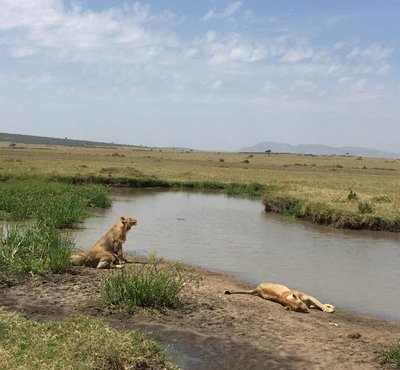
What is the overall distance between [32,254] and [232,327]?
4.53m

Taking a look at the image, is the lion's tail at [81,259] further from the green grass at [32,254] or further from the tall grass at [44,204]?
the tall grass at [44,204]

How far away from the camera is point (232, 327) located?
7617mm

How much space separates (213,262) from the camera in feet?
46.2

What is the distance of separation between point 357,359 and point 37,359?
12.1 feet

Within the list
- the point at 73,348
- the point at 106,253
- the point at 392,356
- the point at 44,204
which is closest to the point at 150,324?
the point at 73,348

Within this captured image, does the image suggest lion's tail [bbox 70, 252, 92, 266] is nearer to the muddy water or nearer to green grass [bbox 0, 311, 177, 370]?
the muddy water

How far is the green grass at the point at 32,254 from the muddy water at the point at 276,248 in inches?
163

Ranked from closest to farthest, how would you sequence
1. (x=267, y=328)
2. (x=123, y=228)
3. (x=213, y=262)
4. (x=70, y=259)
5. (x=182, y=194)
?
(x=267, y=328) < (x=70, y=259) < (x=123, y=228) < (x=213, y=262) < (x=182, y=194)

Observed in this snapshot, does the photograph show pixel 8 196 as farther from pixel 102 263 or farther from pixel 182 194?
pixel 182 194

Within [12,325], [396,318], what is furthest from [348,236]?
[12,325]

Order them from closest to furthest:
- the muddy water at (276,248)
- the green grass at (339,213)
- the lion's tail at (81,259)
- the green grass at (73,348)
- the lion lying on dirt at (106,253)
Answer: the green grass at (73,348) < the lion's tail at (81,259) < the lion lying on dirt at (106,253) < the muddy water at (276,248) < the green grass at (339,213)

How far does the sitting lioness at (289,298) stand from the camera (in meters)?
8.95

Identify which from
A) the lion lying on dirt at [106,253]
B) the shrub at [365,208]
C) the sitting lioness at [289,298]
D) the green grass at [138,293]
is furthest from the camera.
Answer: the shrub at [365,208]

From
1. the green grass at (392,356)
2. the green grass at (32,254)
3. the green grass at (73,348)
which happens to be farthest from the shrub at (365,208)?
the green grass at (73,348)
